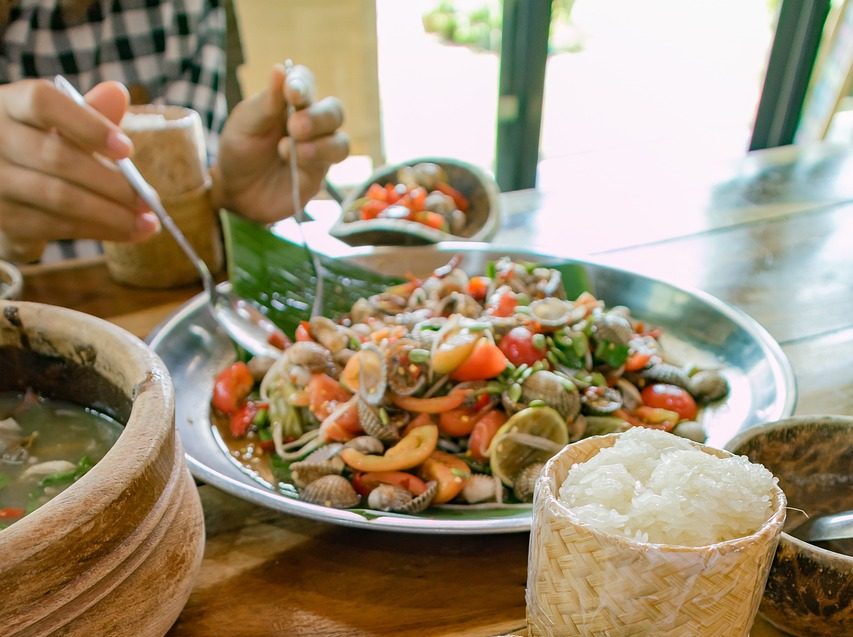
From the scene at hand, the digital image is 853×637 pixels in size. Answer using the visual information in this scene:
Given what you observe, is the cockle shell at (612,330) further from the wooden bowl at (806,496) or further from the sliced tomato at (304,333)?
the sliced tomato at (304,333)

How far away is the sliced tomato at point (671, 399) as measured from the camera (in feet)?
3.54

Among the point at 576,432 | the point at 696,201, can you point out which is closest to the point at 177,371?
the point at 576,432

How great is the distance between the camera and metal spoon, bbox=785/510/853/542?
0.73 meters

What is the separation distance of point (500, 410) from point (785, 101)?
3550 mm

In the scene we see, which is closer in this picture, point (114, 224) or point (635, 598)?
point (635, 598)

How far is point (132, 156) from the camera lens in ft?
4.44

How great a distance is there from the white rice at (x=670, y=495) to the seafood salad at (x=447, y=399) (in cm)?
34

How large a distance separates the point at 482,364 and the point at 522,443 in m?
0.13

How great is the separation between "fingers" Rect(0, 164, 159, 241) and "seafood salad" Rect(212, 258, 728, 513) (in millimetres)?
320

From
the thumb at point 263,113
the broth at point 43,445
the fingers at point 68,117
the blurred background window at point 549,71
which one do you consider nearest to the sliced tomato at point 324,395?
the broth at point 43,445

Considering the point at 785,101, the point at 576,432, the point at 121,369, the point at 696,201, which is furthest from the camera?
the point at 785,101

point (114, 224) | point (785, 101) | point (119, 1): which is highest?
point (119, 1)

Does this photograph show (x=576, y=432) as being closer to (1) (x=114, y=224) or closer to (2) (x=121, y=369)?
(2) (x=121, y=369)

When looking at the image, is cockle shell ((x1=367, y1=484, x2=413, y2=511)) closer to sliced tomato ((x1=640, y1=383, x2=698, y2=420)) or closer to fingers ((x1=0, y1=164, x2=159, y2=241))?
sliced tomato ((x1=640, y1=383, x2=698, y2=420))
